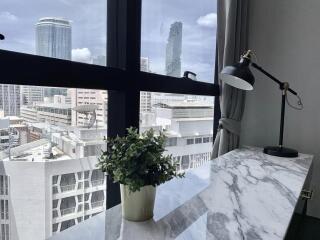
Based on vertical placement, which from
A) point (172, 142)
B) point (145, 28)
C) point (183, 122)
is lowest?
point (172, 142)

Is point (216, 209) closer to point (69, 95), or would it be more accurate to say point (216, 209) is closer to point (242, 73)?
point (69, 95)

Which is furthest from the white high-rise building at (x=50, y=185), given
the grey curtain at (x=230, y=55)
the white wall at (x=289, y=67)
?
the white wall at (x=289, y=67)

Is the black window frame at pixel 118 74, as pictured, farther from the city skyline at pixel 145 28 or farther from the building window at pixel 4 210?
the building window at pixel 4 210

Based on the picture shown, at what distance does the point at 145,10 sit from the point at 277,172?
1.04 meters

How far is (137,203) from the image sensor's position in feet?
2.50

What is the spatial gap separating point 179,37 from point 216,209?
1.10m

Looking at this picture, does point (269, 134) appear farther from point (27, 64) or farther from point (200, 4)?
point (27, 64)

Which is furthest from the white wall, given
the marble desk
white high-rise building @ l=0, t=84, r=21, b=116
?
white high-rise building @ l=0, t=84, r=21, b=116

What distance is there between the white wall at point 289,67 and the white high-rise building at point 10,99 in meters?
1.86

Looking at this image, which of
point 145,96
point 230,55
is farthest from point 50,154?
point 230,55

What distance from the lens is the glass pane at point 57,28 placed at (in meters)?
0.81

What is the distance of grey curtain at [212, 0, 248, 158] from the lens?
1.84 metres

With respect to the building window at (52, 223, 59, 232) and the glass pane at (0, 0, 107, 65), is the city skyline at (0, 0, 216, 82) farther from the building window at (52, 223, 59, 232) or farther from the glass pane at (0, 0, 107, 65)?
the building window at (52, 223, 59, 232)

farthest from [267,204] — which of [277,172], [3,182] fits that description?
[3,182]
